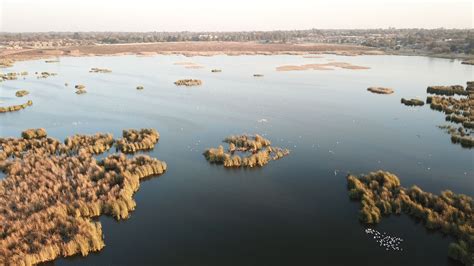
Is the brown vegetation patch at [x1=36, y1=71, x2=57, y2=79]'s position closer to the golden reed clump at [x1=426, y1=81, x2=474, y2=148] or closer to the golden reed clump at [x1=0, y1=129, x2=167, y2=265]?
the golden reed clump at [x1=0, y1=129, x2=167, y2=265]

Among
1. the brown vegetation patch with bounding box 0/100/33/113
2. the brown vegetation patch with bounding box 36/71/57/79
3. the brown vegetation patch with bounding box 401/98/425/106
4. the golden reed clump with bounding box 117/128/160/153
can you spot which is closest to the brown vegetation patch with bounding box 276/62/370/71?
the brown vegetation patch with bounding box 401/98/425/106

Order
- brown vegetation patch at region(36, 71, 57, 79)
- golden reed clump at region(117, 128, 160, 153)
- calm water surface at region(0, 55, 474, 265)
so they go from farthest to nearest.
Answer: brown vegetation patch at region(36, 71, 57, 79)
golden reed clump at region(117, 128, 160, 153)
calm water surface at region(0, 55, 474, 265)

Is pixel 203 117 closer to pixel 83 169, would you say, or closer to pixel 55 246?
pixel 83 169

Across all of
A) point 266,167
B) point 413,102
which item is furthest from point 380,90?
point 266,167

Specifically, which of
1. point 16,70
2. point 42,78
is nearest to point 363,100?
point 42,78

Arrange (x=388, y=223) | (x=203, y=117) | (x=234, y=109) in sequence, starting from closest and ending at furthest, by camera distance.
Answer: (x=388, y=223) < (x=203, y=117) < (x=234, y=109)

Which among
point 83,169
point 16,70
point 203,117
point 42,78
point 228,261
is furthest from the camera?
point 16,70
